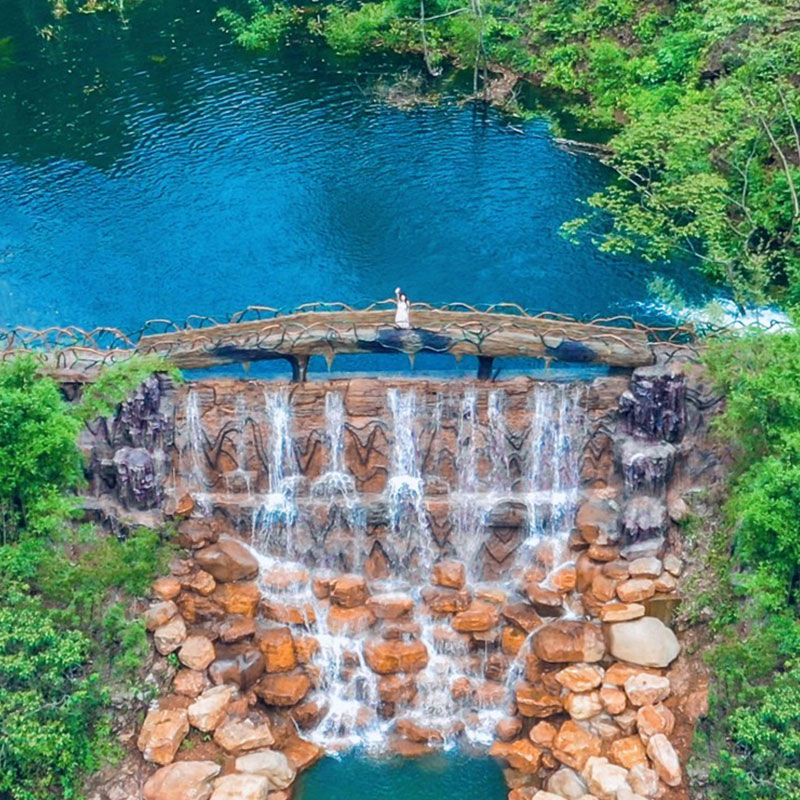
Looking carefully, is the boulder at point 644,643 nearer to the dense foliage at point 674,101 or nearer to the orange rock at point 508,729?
the orange rock at point 508,729

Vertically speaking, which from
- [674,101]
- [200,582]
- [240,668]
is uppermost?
[674,101]

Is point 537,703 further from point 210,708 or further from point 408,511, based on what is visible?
point 210,708

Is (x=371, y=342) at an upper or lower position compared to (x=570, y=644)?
upper

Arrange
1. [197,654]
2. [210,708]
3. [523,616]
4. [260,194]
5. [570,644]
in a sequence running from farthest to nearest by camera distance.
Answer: [260,194]
[523,616]
[197,654]
[570,644]
[210,708]

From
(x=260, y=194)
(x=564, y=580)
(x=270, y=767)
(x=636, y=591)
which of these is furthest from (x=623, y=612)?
(x=260, y=194)

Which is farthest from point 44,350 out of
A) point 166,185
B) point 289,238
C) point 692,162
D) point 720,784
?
point 692,162

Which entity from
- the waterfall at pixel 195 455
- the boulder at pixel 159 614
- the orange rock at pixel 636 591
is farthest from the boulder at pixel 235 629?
the orange rock at pixel 636 591

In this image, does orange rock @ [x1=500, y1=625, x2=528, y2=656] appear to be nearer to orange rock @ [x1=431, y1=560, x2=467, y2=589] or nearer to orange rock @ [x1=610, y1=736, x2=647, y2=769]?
orange rock @ [x1=431, y1=560, x2=467, y2=589]
